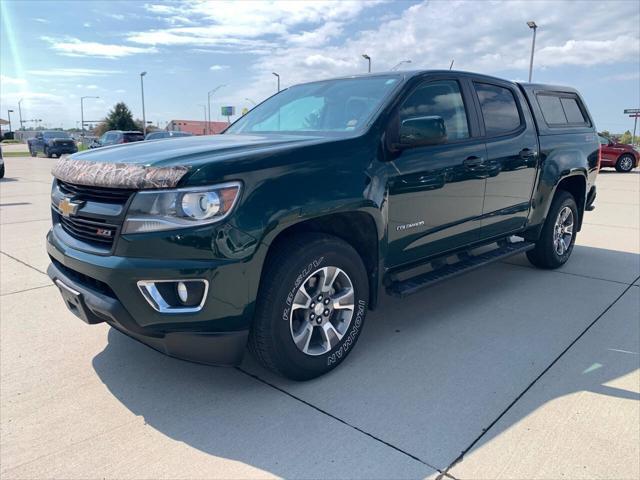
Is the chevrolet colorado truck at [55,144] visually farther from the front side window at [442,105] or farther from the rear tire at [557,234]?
the front side window at [442,105]

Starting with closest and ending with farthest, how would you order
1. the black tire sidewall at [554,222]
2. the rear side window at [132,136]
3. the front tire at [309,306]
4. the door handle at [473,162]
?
1. the front tire at [309,306]
2. the door handle at [473,162]
3. the black tire sidewall at [554,222]
4. the rear side window at [132,136]

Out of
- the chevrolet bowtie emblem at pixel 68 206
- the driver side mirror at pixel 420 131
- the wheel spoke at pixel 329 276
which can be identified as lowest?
the wheel spoke at pixel 329 276

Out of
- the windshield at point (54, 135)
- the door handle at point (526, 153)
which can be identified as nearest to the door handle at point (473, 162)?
the door handle at point (526, 153)

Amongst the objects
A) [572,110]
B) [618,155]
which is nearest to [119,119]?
[618,155]

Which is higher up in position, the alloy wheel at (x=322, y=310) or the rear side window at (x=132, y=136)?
the rear side window at (x=132, y=136)

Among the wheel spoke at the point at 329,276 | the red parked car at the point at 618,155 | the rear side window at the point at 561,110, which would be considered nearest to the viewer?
the wheel spoke at the point at 329,276

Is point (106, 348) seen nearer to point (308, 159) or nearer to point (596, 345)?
point (308, 159)

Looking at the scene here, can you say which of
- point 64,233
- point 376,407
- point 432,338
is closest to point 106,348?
point 64,233

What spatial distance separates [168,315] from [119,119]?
73270mm

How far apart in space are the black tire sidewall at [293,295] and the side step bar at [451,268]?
355 millimetres

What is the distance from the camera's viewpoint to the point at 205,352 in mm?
2689

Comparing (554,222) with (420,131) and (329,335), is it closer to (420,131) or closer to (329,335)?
(420,131)

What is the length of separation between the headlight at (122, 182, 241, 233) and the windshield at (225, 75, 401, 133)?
1253 mm

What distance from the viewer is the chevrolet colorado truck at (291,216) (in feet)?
8.34
